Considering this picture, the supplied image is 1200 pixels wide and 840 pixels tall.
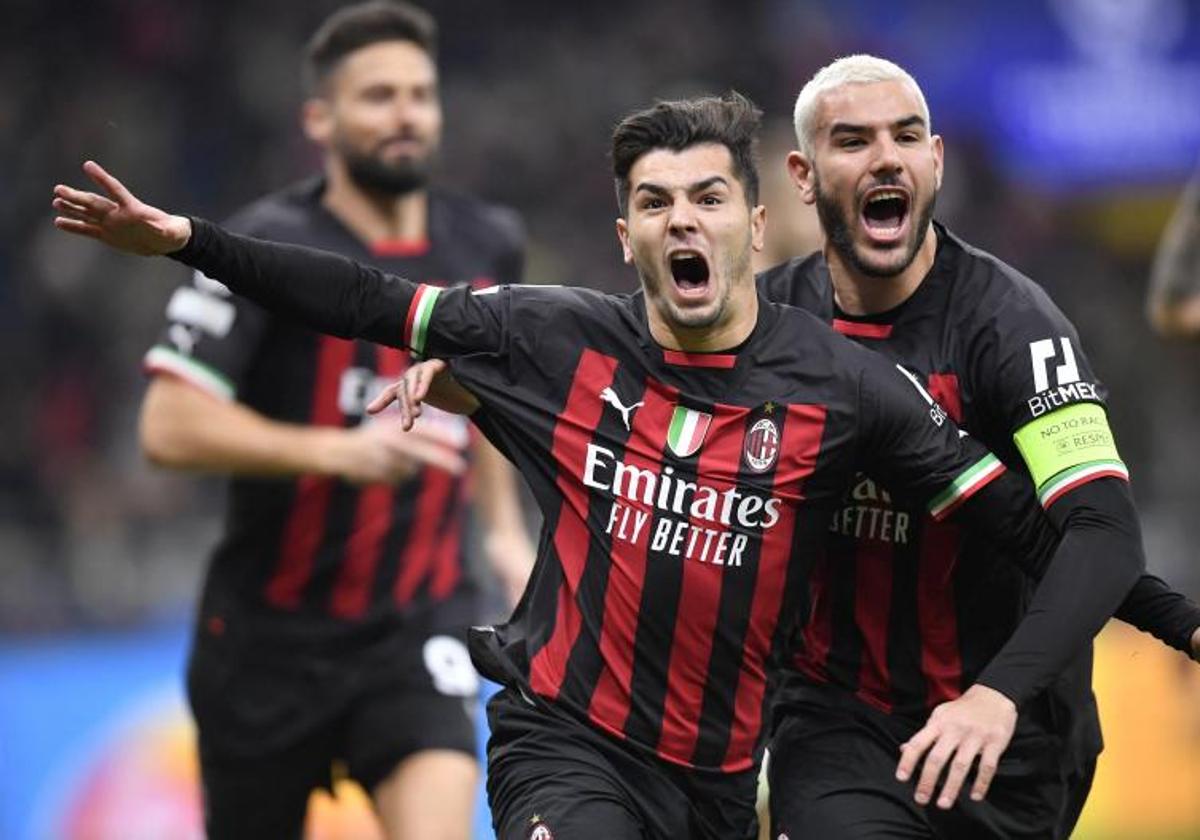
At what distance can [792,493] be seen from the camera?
15.1 ft

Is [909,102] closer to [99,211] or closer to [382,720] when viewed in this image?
[99,211]

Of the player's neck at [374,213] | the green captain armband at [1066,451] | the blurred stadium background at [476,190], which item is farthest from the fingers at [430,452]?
the blurred stadium background at [476,190]

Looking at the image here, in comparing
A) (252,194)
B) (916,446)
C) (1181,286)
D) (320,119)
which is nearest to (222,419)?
(320,119)

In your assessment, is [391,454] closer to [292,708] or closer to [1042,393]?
[292,708]

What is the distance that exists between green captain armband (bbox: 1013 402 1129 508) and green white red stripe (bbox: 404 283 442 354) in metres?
1.23

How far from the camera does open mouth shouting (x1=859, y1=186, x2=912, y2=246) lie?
4.77 m

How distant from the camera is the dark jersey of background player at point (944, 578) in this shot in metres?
4.69

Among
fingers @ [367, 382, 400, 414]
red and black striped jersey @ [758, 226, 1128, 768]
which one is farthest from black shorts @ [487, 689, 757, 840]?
fingers @ [367, 382, 400, 414]

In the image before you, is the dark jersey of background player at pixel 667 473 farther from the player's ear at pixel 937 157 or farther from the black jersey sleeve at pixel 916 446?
the player's ear at pixel 937 157

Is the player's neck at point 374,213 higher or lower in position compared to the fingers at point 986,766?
higher

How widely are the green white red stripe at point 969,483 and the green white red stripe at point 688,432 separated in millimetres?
489

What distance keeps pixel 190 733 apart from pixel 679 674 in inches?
211

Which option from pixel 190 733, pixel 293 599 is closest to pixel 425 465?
pixel 293 599

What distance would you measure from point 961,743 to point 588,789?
74 centimetres
